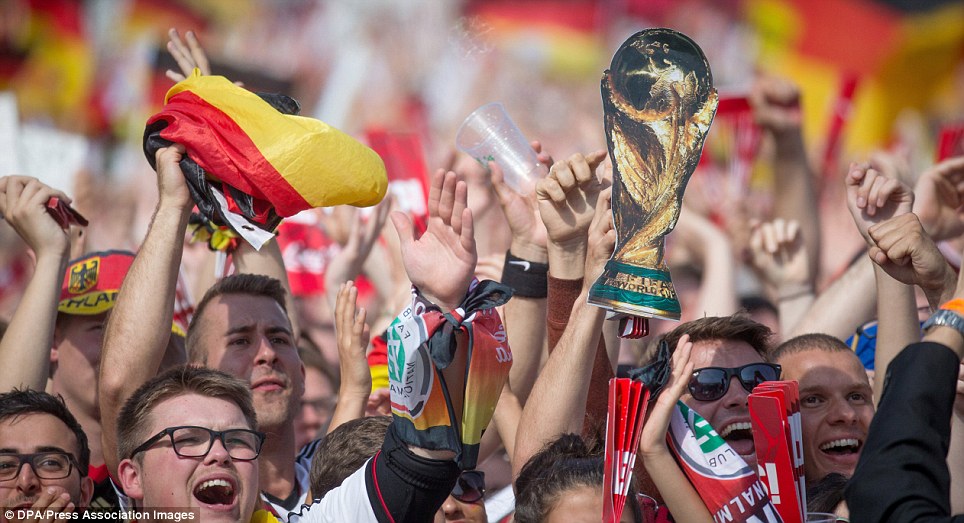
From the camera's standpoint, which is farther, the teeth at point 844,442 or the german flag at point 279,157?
the teeth at point 844,442

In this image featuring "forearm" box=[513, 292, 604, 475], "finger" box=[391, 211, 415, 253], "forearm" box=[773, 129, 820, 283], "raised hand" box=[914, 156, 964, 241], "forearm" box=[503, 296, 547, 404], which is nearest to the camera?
"finger" box=[391, 211, 415, 253]

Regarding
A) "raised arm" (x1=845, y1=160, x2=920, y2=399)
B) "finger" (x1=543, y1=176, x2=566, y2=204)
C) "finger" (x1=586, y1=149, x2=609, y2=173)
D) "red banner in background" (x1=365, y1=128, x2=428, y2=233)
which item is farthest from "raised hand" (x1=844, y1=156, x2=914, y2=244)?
"red banner in background" (x1=365, y1=128, x2=428, y2=233)

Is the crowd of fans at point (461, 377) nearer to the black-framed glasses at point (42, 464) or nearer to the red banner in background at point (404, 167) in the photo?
the black-framed glasses at point (42, 464)

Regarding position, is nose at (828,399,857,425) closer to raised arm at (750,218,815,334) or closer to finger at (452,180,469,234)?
raised arm at (750,218,815,334)

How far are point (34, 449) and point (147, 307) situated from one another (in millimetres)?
498

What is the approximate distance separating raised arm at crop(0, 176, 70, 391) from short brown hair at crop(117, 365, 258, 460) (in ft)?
1.81

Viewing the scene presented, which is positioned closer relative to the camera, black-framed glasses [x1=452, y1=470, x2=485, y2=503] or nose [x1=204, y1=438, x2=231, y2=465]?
nose [x1=204, y1=438, x2=231, y2=465]

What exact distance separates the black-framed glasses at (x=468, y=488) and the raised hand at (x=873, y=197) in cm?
137

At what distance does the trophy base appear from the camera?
3049 mm

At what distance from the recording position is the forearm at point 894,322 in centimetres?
368

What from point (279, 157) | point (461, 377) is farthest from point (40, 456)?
point (461, 377)

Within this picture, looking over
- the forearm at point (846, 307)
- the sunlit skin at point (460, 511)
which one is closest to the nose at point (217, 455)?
the sunlit skin at point (460, 511)

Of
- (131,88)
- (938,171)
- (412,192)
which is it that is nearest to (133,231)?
(412,192)

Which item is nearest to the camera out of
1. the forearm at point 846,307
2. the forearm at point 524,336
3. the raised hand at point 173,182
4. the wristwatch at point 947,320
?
the wristwatch at point 947,320
